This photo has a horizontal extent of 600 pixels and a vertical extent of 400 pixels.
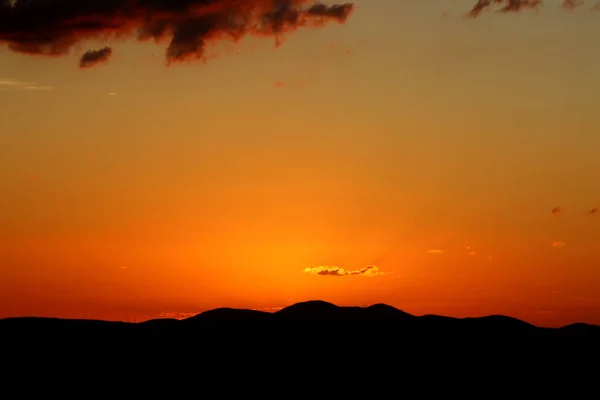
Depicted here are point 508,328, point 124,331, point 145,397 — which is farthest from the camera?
point 508,328

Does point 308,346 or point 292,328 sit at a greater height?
point 292,328

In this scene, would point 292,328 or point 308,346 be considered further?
point 292,328

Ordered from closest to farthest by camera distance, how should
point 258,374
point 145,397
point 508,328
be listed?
point 145,397, point 258,374, point 508,328

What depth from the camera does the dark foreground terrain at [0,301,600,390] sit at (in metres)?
64.9

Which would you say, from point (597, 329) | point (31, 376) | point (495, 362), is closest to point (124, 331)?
point (31, 376)

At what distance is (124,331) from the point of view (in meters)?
69.5

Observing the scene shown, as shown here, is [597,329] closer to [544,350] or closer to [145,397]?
[544,350]

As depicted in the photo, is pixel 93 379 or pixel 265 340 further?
pixel 265 340

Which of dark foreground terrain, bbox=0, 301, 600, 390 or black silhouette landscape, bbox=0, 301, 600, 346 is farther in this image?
black silhouette landscape, bbox=0, 301, 600, 346

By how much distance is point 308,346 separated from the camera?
6844 cm

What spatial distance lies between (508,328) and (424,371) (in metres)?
10.8

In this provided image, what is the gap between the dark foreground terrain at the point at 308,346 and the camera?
64.9 m

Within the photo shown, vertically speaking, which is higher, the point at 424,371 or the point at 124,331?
the point at 124,331

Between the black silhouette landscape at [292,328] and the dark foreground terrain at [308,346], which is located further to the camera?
the black silhouette landscape at [292,328]
